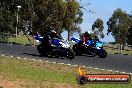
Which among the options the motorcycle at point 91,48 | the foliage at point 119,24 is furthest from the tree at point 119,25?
the motorcycle at point 91,48

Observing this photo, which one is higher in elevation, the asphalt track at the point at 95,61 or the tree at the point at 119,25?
the tree at the point at 119,25

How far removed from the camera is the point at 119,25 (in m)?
101

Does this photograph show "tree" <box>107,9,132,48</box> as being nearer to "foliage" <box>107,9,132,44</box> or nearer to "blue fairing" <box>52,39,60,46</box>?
"foliage" <box>107,9,132,44</box>

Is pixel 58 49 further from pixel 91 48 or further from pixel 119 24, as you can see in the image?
pixel 119 24

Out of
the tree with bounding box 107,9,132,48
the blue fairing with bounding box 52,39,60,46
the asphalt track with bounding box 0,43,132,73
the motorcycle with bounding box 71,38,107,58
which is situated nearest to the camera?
the asphalt track with bounding box 0,43,132,73

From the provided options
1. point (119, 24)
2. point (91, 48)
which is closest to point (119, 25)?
point (119, 24)

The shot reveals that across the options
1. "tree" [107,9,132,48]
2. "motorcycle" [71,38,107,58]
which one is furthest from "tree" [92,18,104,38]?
"motorcycle" [71,38,107,58]

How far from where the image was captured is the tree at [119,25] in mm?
94062

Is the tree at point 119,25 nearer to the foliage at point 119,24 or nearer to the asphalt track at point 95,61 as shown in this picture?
the foliage at point 119,24

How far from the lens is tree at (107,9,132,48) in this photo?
9406 cm

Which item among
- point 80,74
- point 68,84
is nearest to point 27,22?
point 68,84

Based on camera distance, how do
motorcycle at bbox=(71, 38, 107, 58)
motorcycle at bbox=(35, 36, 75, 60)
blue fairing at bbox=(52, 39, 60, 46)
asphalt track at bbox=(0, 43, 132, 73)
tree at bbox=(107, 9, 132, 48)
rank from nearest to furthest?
1. asphalt track at bbox=(0, 43, 132, 73)
2. motorcycle at bbox=(35, 36, 75, 60)
3. blue fairing at bbox=(52, 39, 60, 46)
4. motorcycle at bbox=(71, 38, 107, 58)
5. tree at bbox=(107, 9, 132, 48)

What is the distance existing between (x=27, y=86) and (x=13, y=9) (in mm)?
47363

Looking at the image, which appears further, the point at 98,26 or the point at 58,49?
the point at 98,26
